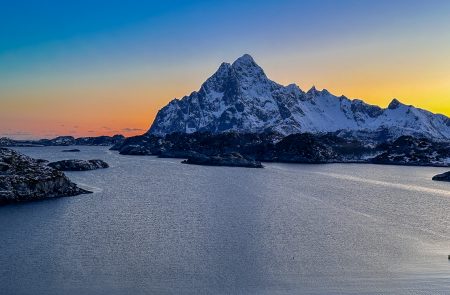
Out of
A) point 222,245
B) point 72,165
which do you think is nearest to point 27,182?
point 222,245

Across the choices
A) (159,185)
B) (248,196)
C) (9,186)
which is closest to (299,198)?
(248,196)

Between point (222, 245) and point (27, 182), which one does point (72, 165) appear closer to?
point (27, 182)

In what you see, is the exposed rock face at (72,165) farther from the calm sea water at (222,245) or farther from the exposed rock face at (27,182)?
the calm sea water at (222,245)

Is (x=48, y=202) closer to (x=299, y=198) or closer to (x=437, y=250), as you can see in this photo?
(x=299, y=198)

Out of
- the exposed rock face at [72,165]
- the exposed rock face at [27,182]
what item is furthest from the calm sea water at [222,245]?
the exposed rock face at [72,165]

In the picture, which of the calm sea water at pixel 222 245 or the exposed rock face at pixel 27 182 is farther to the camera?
the exposed rock face at pixel 27 182

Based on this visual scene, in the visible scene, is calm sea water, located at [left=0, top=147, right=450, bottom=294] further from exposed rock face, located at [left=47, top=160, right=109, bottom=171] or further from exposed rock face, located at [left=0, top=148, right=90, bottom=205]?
exposed rock face, located at [left=47, top=160, right=109, bottom=171]

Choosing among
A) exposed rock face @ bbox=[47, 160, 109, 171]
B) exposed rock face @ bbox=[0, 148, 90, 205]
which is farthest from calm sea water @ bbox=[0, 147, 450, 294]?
exposed rock face @ bbox=[47, 160, 109, 171]
